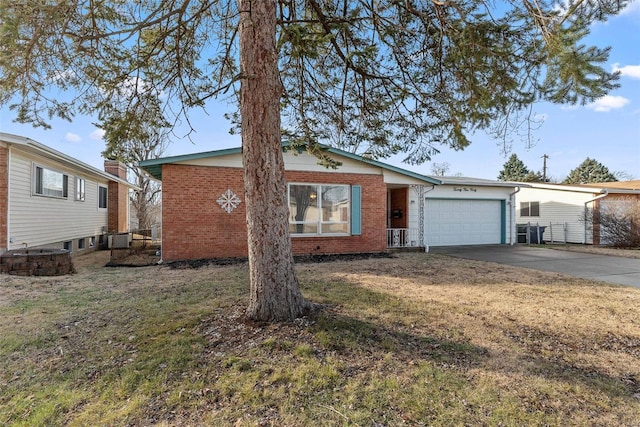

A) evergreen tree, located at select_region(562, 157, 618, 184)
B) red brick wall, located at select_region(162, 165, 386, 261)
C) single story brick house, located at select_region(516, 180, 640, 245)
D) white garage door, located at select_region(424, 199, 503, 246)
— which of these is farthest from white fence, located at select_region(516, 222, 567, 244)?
evergreen tree, located at select_region(562, 157, 618, 184)

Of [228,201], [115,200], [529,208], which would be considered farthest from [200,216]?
[529,208]

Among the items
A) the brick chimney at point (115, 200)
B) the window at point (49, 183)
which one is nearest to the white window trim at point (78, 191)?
the window at point (49, 183)

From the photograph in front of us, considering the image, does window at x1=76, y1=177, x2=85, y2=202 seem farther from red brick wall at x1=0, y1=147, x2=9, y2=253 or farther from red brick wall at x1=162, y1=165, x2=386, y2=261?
red brick wall at x1=162, y1=165, x2=386, y2=261

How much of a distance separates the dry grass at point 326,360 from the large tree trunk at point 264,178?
0.42m

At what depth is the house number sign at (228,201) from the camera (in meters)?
10.8

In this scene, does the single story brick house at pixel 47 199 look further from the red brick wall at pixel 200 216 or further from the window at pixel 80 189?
the red brick wall at pixel 200 216

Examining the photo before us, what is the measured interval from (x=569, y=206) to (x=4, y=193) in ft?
76.0

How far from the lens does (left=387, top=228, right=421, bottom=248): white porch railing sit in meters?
14.5

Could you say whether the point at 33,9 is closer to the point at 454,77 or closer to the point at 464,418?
the point at 454,77

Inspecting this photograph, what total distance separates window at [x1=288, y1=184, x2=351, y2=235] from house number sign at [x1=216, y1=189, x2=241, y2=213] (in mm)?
1793

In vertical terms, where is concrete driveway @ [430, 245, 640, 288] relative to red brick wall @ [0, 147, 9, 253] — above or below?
below

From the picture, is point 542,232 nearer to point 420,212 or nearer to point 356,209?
point 420,212

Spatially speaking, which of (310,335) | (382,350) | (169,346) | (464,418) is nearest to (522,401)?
(464,418)

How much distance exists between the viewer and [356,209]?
1252 cm
